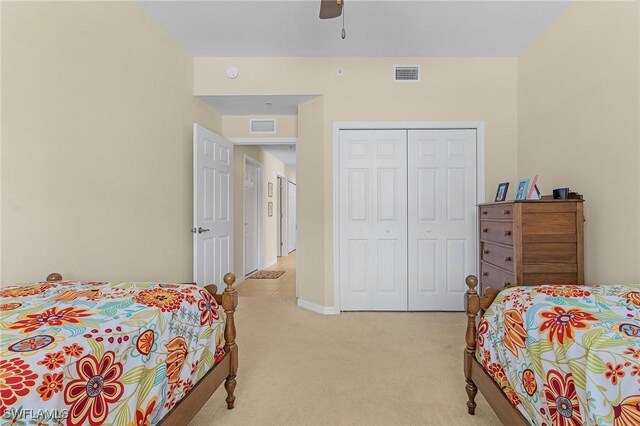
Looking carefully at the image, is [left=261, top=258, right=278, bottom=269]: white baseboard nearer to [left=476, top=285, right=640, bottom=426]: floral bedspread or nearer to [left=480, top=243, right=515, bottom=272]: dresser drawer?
[left=480, top=243, right=515, bottom=272]: dresser drawer

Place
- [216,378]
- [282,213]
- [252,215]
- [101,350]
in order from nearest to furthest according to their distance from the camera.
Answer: [101,350]
[216,378]
[252,215]
[282,213]

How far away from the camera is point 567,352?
1020 mm

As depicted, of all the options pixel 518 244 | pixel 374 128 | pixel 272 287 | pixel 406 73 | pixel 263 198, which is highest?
pixel 406 73

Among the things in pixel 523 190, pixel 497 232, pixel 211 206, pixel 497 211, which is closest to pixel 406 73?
pixel 523 190

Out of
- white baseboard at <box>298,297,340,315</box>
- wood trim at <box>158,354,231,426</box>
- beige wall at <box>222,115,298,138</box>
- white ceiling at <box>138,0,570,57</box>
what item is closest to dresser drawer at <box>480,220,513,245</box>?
white baseboard at <box>298,297,340,315</box>

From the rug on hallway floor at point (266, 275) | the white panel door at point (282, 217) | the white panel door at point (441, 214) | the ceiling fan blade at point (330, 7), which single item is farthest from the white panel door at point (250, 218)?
the ceiling fan blade at point (330, 7)

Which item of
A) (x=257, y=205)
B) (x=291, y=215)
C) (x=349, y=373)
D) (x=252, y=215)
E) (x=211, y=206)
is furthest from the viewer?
(x=291, y=215)

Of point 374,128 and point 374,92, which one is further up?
point 374,92

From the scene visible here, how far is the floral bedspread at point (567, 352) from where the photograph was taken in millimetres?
864

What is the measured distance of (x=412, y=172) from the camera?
355cm

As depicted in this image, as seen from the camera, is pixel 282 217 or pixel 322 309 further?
pixel 282 217

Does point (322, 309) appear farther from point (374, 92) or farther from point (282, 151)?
point (282, 151)

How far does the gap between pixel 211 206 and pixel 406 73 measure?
2.61 metres

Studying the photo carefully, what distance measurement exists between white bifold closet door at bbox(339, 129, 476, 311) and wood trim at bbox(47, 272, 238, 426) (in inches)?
76.4
